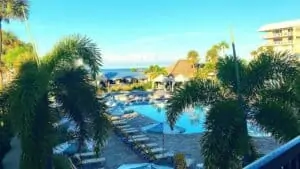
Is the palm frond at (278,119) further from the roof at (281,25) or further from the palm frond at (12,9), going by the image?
the roof at (281,25)

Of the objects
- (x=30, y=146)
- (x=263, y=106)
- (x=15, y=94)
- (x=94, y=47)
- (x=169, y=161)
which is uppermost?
(x=94, y=47)

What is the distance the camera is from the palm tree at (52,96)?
253 inches

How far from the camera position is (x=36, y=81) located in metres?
6.41

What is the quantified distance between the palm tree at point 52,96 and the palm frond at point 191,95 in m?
1.39

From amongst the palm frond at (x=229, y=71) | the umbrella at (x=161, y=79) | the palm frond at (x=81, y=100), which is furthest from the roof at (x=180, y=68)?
the palm frond at (x=81, y=100)

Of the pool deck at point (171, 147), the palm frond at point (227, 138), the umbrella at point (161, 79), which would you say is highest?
the umbrella at point (161, 79)

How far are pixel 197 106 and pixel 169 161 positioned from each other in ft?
26.7

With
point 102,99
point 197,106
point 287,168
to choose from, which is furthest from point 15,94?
point 287,168

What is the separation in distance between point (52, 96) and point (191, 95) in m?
2.71

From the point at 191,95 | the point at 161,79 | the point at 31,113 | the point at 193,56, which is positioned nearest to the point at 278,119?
the point at 191,95

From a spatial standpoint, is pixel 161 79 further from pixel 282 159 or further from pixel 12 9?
pixel 282 159

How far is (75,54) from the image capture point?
749 centimetres

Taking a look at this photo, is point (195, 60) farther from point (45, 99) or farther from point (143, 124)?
point (45, 99)

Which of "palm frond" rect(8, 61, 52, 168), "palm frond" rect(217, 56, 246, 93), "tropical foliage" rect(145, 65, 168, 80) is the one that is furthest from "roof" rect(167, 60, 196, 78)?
"palm frond" rect(8, 61, 52, 168)
